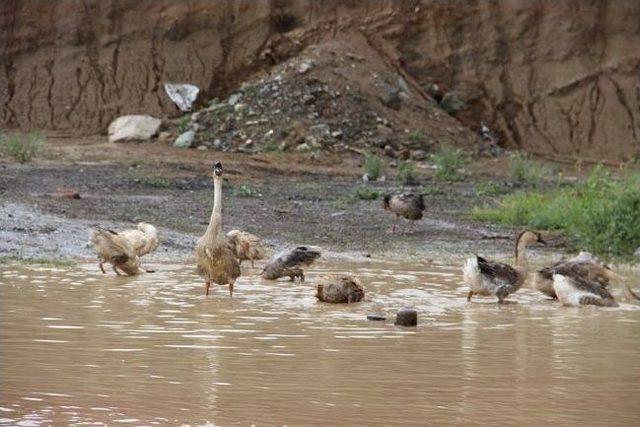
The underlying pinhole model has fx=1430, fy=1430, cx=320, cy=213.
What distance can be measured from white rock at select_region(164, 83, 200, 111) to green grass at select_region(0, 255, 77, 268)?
795 inches

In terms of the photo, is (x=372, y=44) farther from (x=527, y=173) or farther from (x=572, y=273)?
(x=572, y=273)

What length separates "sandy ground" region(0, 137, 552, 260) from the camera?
17.3 m

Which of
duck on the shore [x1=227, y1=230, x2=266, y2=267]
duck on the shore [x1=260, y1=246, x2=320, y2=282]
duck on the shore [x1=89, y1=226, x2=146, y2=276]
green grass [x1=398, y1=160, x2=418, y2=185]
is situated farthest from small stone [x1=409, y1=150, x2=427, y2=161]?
duck on the shore [x1=89, y1=226, x2=146, y2=276]

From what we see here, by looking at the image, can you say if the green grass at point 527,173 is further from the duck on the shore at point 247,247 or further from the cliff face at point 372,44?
the duck on the shore at point 247,247

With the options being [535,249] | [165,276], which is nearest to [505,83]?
[535,249]

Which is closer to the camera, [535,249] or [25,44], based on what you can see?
[535,249]

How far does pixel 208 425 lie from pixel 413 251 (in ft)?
34.9

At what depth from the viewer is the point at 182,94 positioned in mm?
34938

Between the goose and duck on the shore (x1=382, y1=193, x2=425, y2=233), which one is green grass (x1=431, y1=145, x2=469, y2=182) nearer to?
duck on the shore (x1=382, y1=193, x2=425, y2=233)

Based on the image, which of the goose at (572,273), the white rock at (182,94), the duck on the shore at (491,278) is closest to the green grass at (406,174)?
the white rock at (182,94)

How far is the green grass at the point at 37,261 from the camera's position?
14289mm

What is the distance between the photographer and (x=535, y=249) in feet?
58.9

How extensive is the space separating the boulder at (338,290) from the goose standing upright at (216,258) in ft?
2.89

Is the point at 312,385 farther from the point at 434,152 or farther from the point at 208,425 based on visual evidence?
the point at 434,152
